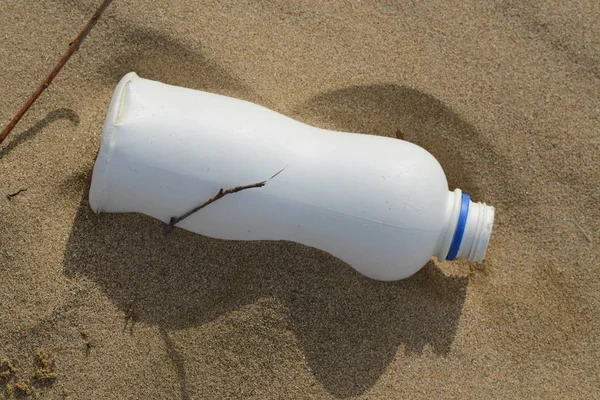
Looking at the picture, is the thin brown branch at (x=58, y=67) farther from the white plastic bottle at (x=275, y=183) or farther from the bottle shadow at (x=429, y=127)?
the bottle shadow at (x=429, y=127)

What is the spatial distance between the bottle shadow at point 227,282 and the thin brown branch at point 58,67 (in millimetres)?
299

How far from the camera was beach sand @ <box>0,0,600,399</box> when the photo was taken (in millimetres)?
1601

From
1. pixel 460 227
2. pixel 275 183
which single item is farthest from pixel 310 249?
pixel 460 227

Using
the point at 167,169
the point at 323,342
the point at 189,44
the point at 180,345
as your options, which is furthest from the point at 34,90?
the point at 323,342

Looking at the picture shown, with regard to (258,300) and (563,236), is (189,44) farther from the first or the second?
(563,236)

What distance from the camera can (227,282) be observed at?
1618 millimetres

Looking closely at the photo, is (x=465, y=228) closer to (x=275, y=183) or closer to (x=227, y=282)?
(x=275, y=183)

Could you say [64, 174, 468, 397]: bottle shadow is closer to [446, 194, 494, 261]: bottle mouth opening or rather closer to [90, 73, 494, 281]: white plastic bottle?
[90, 73, 494, 281]: white plastic bottle

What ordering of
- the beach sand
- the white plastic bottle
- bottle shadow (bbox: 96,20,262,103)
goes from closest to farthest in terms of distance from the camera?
1. the white plastic bottle
2. the beach sand
3. bottle shadow (bbox: 96,20,262,103)

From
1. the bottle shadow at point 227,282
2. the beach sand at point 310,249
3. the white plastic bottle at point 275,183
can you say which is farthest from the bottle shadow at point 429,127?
the bottle shadow at point 227,282

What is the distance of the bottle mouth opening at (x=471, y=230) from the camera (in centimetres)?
151

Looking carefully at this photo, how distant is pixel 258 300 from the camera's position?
1.60 metres

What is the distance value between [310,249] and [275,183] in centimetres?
25

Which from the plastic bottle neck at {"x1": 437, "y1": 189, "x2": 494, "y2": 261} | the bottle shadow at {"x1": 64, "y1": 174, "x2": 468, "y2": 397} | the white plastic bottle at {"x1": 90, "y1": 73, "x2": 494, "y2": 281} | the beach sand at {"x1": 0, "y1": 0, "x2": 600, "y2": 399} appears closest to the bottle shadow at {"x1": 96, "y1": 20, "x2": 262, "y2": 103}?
the beach sand at {"x1": 0, "y1": 0, "x2": 600, "y2": 399}
